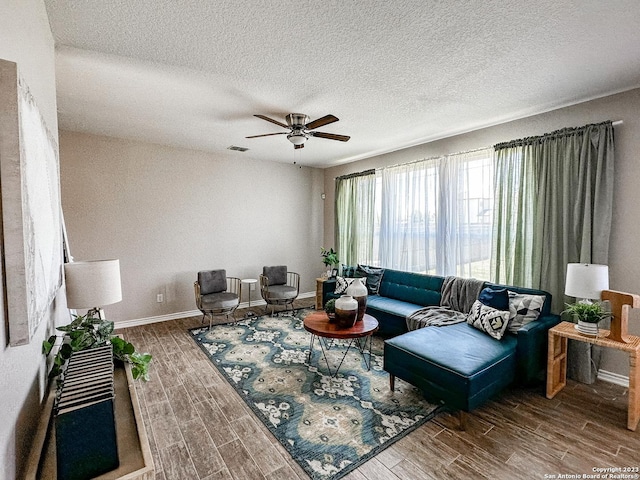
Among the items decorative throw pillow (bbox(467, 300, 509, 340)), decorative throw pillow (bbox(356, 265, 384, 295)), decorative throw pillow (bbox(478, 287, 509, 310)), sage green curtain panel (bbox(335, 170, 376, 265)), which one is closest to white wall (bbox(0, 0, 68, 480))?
decorative throw pillow (bbox(467, 300, 509, 340))

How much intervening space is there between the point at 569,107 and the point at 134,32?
406 centimetres

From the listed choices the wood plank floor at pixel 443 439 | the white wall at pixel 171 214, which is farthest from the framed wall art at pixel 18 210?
the white wall at pixel 171 214

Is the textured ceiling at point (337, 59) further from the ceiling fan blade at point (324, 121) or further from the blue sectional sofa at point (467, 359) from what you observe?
the blue sectional sofa at point (467, 359)

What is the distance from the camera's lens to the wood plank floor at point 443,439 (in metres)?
1.88

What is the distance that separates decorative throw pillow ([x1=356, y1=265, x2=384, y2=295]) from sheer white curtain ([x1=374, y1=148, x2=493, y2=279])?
0.39 m

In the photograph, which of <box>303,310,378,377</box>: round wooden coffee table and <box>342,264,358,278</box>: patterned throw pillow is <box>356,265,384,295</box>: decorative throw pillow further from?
<box>303,310,378,377</box>: round wooden coffee table

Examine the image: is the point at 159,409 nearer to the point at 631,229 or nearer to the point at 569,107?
the point at 631,229

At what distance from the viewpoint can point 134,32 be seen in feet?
6.63

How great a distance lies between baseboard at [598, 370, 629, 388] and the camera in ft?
9.38

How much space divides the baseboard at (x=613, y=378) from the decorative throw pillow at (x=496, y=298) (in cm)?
110

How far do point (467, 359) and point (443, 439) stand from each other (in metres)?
0.61

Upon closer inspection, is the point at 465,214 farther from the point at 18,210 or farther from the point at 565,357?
the point at 18,210

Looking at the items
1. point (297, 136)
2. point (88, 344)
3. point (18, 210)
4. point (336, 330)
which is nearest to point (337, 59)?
point (297, 136)

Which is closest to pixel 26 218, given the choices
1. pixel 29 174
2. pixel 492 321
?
pixel 29 174
